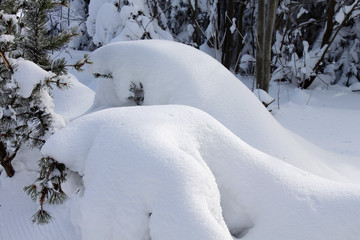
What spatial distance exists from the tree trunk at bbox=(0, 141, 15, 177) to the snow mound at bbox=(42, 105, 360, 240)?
150 cm

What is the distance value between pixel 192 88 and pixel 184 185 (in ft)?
6.87

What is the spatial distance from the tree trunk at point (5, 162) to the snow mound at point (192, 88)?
140 centimetres

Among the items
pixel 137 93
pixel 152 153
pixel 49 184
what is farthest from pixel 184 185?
pixel 137 93

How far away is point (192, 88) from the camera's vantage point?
342 centimetres

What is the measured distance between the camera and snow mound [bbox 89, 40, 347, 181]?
10.8ft

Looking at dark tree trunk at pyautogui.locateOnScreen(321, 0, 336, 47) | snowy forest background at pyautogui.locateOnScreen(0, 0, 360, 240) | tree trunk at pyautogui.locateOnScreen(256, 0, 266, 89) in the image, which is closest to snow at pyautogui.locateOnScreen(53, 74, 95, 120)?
snowy forest background at pyautogui.locateOnScreen(0, 0, 360, 240)

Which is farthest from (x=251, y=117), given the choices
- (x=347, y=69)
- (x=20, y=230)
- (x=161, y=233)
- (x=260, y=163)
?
(x=347, y=69)

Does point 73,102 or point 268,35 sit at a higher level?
point 268,35

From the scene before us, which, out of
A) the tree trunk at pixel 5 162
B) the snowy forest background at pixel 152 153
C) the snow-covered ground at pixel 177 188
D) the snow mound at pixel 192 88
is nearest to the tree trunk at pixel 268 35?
the snowy forest background at pixel 152 153

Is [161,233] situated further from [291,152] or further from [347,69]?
[347,69]

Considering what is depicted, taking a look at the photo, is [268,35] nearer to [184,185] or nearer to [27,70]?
[27,70]

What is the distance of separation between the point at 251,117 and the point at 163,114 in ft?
5.63

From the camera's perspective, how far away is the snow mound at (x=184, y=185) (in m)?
1.44

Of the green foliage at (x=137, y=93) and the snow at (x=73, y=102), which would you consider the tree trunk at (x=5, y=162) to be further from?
the green foliage at (x=137, y=93)
